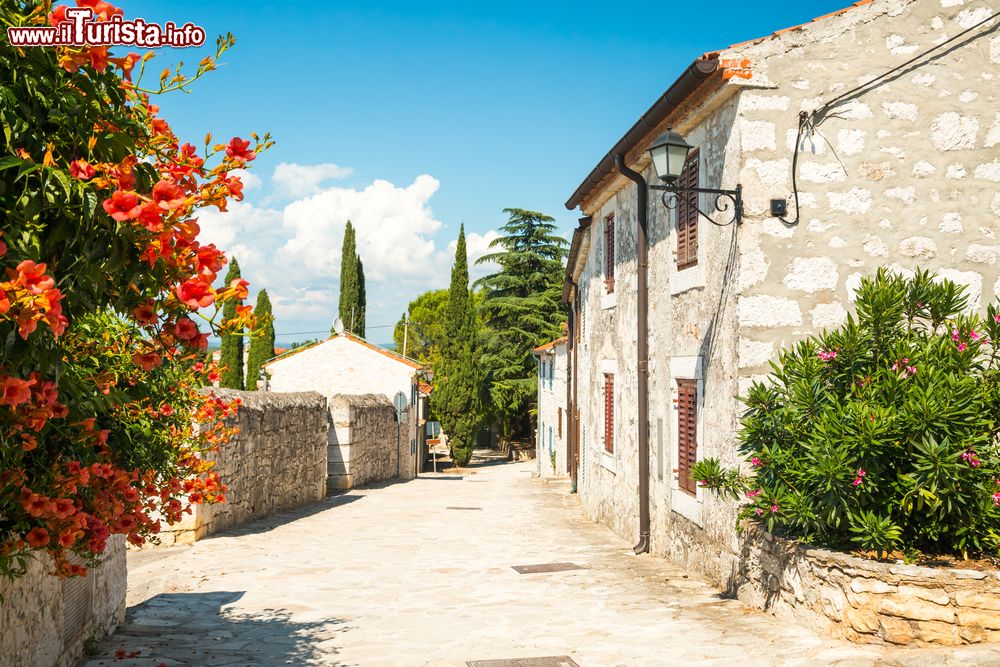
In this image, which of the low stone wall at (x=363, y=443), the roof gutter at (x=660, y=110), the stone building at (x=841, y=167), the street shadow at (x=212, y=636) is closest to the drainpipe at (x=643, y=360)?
the roof gutter at (x=660, y=110)

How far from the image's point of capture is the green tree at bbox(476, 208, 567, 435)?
40281 millimetres

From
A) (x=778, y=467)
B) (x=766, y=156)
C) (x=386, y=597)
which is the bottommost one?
(x=386, y=597)

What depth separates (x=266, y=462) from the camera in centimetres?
1402

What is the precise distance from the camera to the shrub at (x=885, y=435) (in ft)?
18.8

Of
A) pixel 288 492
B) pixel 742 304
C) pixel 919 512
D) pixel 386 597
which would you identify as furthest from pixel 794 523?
pixel 288 492

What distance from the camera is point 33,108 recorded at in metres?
2.51

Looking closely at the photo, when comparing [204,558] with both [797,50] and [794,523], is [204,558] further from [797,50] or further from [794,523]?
[797,50]

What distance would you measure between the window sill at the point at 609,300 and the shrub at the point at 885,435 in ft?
20.3

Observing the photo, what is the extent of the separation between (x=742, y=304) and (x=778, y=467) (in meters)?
1.68

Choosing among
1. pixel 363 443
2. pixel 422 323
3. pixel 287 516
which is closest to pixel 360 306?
pixel 422 323

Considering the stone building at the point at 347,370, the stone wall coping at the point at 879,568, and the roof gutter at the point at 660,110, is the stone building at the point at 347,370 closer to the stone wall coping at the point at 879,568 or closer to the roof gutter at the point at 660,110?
the roof gutter at the point at 660,110

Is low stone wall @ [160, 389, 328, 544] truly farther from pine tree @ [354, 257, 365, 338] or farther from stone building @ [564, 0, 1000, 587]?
pine tree @ [354, 257, 365, 338]

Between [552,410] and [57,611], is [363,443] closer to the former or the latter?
[552,410]

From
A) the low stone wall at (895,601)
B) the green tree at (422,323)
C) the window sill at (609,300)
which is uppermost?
the green tree at (422,323)
